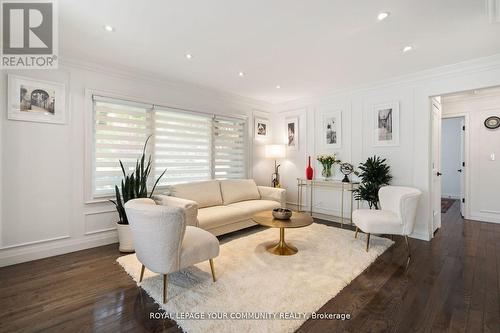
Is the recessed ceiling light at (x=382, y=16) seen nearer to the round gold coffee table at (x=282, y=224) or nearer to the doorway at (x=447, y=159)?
the doorway at (x=447, y=159)

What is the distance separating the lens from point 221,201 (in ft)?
13.3

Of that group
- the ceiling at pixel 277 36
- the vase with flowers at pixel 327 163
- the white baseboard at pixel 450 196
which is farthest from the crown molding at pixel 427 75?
the white baseboard at pixel 450 196

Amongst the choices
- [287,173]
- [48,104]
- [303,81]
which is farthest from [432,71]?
[48,104]

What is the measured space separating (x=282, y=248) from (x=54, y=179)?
3.10m

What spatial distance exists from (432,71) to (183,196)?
4.26 meters

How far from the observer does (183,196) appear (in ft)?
11.8

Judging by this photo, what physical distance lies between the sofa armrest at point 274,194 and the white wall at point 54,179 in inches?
103

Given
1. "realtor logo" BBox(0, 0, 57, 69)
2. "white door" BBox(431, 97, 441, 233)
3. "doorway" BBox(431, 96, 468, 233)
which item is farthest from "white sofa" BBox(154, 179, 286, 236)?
"doorway" BBox(431, 96, 468, 233)

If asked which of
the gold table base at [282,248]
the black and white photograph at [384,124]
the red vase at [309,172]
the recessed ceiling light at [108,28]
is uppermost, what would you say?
the recessed ceiling light at [108,28]

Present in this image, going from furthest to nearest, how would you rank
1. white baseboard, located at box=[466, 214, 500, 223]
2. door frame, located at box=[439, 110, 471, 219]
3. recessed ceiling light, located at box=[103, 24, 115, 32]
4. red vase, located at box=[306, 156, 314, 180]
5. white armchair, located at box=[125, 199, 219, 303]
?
red vase, located at box=[306, 156, 314, 180], door frame, located at box=[439, 110, 471, 219], white baseboard, located at box=[466, 214, 500, 223], recessed ceiling light, located at box=[103, 24, 115, 32], white armchair, located at box=[125, 199, 219, 303]

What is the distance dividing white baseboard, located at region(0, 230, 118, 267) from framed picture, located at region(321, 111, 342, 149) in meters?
4.15

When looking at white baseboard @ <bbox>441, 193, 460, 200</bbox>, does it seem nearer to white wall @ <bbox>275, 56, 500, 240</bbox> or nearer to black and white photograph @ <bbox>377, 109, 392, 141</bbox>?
white wall @ <bbox>275, 56, 500, 240</bbox>

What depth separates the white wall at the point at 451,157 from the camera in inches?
269

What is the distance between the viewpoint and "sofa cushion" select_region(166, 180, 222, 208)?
3.60 meters
